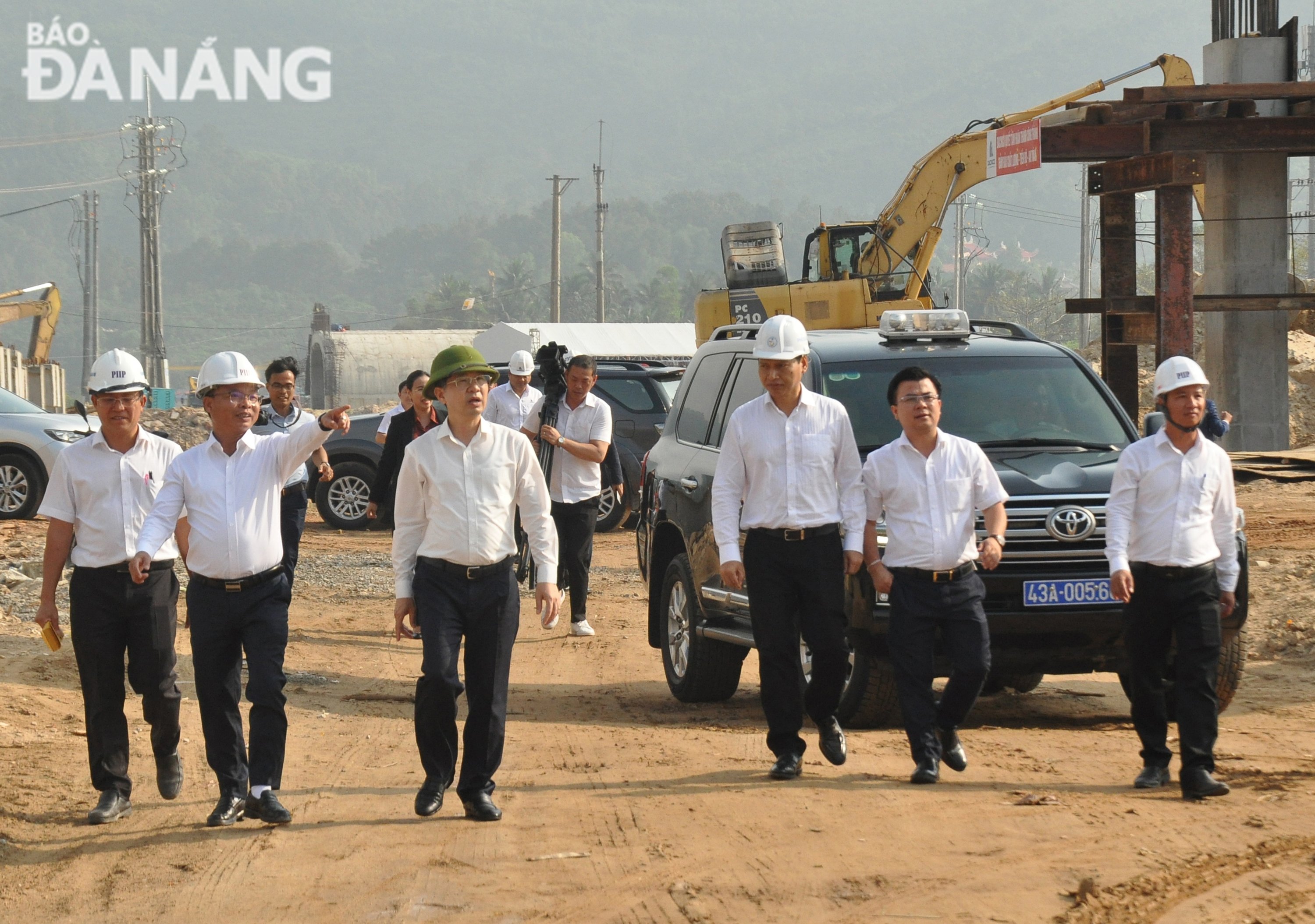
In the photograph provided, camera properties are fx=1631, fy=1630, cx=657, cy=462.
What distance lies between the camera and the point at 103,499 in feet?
22.0

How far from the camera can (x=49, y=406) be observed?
44.3 meters

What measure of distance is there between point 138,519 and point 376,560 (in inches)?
426

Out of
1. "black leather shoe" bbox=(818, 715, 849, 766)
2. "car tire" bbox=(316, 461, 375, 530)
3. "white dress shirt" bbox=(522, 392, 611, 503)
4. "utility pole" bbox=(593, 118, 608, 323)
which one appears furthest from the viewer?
"utility pole" bbox=(593, 118, 608, 323)

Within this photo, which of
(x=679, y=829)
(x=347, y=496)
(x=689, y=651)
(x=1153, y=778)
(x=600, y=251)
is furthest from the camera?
(x=600, y=251)

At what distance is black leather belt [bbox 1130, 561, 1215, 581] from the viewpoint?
668 cm

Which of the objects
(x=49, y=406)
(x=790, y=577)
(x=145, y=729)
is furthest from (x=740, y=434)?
(x=49, y=406)

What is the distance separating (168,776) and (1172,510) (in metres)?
4.38

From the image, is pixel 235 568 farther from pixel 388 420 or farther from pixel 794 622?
pixel 388 420

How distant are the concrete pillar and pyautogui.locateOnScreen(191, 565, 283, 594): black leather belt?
1738cm

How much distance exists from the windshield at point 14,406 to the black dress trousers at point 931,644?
16.2 m

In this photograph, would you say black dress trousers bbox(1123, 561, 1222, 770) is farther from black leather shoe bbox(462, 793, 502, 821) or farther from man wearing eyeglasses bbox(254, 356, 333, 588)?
man wearing eyeglasses bbox(254, 356, 333, 588)

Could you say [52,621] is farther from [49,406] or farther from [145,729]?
[49,406]

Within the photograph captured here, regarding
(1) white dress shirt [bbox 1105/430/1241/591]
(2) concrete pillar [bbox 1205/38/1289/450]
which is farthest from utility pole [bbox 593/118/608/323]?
(1) white dress shirt [bbox 1105/430/1241/591]

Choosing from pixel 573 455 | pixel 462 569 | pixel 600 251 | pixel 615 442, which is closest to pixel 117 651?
pixel 462 569
